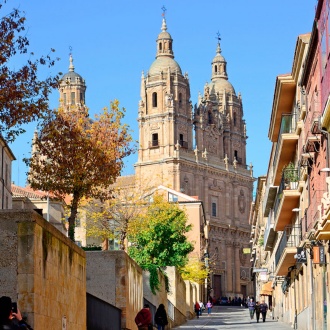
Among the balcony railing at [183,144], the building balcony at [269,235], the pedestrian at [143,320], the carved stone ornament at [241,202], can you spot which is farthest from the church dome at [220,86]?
the pedestrian at [143,320]

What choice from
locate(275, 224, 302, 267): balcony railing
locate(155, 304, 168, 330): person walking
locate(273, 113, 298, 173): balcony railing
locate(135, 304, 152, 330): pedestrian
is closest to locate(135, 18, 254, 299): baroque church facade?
locate(275, 224, 302, 267): balcony railing

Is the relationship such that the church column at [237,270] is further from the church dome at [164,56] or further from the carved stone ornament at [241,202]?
the church dome at [164,56]

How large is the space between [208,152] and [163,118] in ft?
36.4

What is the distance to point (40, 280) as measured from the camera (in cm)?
1342

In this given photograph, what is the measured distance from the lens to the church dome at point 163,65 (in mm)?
128250

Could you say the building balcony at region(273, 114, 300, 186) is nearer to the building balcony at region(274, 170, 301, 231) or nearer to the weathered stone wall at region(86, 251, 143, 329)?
the building balcony at region(274, 170, 301, 231)

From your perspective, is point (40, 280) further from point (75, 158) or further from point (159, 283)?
point (75, 158)

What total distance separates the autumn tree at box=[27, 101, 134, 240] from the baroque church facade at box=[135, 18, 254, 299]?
7659 cm

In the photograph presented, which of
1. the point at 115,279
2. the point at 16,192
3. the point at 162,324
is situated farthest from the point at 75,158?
the point at 16,192

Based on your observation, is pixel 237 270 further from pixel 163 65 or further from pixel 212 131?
pixel 163 65

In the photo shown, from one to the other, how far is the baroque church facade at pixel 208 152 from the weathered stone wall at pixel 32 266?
349 ft

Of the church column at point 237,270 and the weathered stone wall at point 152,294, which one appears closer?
the weathered stone wall at point 152,294

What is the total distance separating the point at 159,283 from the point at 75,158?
9172 millimetres

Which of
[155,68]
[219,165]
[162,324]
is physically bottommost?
[162,324]
